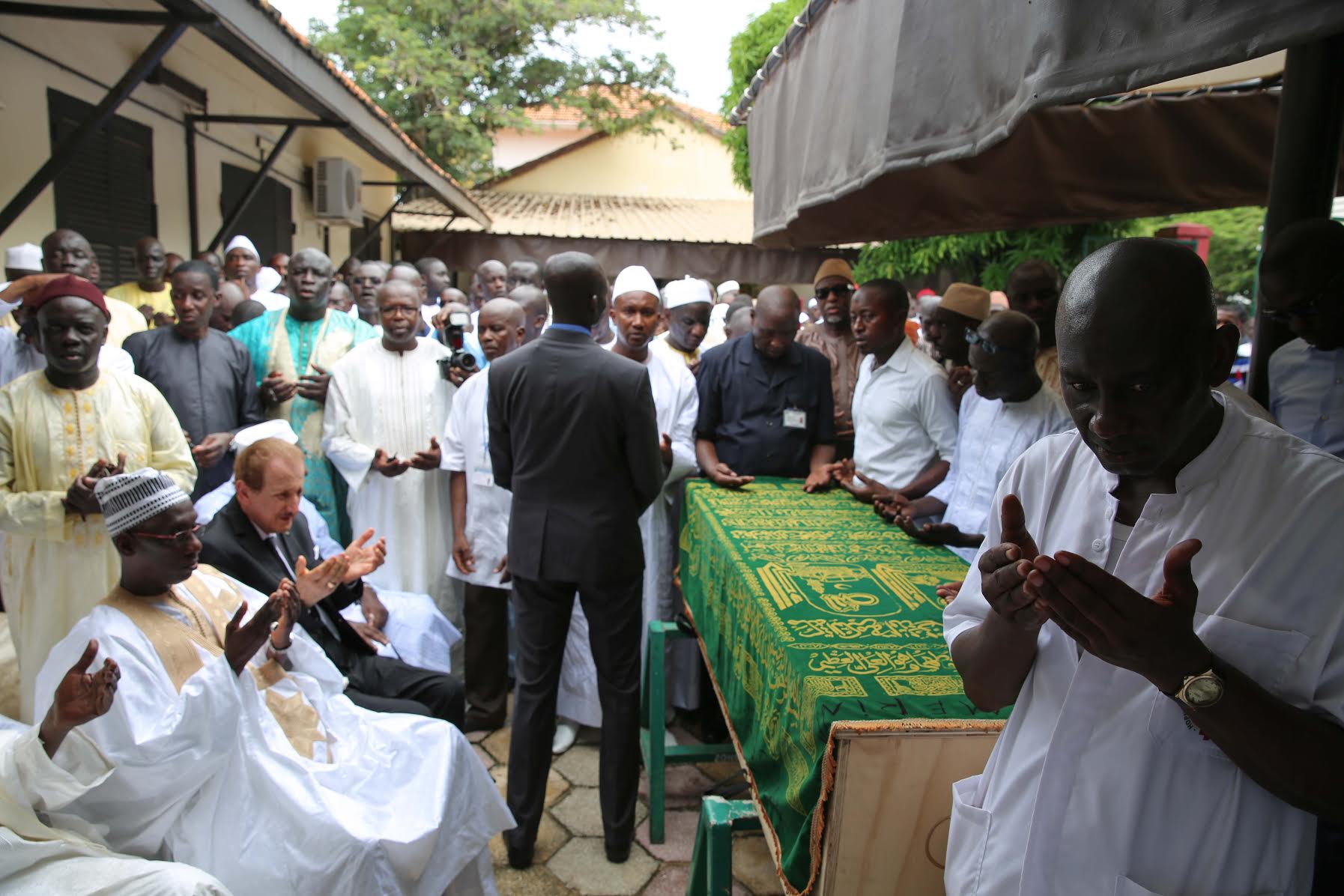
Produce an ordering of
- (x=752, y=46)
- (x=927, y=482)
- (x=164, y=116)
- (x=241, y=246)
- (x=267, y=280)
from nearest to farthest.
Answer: (x=927, y=482) < (x=164, y=116) < (x=241, y=246) < (x=267, y=280) < (x=752, y=46)

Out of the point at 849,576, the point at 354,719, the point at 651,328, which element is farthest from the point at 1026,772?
the point at 651,328

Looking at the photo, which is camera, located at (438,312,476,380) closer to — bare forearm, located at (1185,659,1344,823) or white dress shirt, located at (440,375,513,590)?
white dress shirt, located at (440,375,513,590)

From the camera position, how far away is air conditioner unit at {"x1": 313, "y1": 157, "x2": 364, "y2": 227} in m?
10.2

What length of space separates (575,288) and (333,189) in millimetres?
8256

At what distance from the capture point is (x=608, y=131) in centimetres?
2125

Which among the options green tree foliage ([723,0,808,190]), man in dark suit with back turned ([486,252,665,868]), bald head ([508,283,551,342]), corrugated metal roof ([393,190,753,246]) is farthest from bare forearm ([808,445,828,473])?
corrugated metal roof ([393,190,753,246])

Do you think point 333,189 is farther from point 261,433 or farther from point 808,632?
point 808,632

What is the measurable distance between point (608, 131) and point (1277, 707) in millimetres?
21799

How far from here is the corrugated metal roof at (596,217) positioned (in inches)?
617

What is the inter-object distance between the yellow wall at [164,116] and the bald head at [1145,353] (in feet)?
19.9

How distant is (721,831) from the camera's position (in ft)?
6.86

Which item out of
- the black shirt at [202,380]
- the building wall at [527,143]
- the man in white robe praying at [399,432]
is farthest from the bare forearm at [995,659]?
the building wall at [527,143]

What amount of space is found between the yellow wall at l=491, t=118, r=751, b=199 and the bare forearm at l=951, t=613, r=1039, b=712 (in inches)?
931

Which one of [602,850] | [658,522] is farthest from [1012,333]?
[602,850]
